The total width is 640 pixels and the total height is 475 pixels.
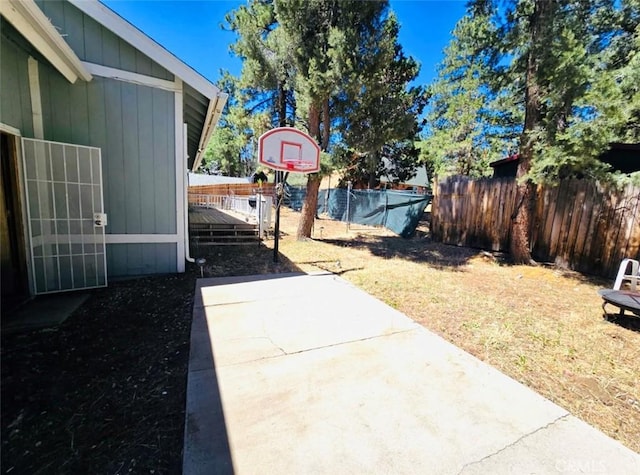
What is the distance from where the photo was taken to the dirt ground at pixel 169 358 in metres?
1.65

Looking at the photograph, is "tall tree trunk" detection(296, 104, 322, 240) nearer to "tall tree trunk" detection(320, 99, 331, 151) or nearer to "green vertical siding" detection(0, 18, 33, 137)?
"tall tree trunk" detection(320, 99, 331, 151)

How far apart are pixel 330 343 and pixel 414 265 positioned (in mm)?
4103

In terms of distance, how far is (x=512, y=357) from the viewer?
2.73m

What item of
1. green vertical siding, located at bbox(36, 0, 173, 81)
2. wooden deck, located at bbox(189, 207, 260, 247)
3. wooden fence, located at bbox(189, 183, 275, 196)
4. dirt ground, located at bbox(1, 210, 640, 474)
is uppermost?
green vertical siding, located at bbox(36, 0, 173, 81)

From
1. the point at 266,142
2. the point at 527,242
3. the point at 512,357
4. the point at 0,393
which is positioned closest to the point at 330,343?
the point at 512,357

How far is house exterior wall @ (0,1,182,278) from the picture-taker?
3.78 m

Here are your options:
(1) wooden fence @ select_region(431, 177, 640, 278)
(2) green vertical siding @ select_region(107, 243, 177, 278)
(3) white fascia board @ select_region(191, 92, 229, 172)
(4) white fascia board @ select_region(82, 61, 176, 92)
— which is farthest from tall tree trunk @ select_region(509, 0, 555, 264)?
(2) green vertical siding @ select_region(107, 243, 177, 278)

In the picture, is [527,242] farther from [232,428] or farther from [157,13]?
[157,13]

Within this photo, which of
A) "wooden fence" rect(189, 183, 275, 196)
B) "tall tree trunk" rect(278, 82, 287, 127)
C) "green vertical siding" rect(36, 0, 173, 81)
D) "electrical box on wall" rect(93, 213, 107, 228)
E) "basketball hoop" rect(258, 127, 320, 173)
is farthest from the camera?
"wooden fence" rect(189, 183, 275, 196)

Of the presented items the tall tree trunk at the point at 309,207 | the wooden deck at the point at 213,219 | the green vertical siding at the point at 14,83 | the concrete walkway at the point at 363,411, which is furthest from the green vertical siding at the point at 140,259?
the tall tree trunk at the point at 309,207

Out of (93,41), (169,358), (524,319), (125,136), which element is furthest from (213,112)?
(524,319)

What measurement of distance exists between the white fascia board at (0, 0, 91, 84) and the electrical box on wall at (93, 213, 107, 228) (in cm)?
174

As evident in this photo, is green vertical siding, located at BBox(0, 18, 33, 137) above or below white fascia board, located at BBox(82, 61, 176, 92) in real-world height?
below

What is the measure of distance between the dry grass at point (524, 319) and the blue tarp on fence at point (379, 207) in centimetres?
331
